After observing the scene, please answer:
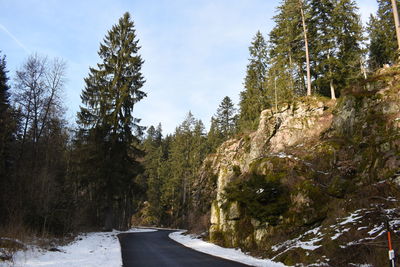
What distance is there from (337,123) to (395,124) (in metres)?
5.31

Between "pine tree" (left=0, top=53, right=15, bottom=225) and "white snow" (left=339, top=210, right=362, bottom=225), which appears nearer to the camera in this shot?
"white snow" (left=339, top=210, right=362, bottom=225)

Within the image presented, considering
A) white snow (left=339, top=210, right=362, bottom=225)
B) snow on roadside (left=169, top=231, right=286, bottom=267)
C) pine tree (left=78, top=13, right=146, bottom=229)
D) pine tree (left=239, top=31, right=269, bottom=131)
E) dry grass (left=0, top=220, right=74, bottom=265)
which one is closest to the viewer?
dry grass (left=0, top=220, right=74, bottom=265)

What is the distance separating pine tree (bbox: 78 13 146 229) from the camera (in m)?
28.6

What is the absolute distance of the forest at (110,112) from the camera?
19.8 m

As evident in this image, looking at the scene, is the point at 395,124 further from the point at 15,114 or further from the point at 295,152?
the point at 15,114

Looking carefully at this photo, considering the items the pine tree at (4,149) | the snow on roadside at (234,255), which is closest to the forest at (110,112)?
the pine tree at (4,149)

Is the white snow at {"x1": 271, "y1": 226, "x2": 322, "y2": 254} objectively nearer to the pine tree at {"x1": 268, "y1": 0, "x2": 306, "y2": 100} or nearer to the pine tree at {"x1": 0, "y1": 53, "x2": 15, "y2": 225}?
the pine tree at {"x1": 0, "y1": 53, "x2": 15, "y2": 225}

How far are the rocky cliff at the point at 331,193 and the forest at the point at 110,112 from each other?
542 cm

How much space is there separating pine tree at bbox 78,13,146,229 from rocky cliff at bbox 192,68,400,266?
11.8 m

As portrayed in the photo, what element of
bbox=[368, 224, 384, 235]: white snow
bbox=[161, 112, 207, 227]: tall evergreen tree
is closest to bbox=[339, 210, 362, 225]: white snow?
bbox=[368, 224, 384, 235]: white snow

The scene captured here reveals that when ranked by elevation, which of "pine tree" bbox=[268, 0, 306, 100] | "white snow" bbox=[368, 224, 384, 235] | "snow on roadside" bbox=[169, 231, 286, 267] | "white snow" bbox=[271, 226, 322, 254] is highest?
"pine tree" bbox=[268, 0, 306, 100]

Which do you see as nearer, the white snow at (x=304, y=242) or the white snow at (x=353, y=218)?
the white snow at (x=353, y=218)

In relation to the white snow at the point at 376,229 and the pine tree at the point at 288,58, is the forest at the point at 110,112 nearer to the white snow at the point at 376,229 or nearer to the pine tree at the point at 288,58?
the pine tree at the point at 288,58

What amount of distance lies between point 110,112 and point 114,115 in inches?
31.5
